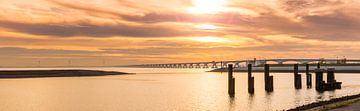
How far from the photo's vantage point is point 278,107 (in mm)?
39969

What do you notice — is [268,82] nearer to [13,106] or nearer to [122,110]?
[122,110]

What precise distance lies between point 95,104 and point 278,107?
18029 mm

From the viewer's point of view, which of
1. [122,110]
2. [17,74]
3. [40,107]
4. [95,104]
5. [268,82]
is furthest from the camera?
[17,74]

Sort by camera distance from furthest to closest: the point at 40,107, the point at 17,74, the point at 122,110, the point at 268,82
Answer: the point at 17,74, the point at 268,82, the point at 40,107, the point at 122,110

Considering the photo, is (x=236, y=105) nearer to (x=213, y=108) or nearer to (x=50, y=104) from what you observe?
(x=213, y=108)

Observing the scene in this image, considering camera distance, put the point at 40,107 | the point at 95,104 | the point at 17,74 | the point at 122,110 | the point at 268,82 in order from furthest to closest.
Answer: the point at 17,74 → the point at 268,82 → the point at 95,104 → the point at 40,107 → the point at 122,110

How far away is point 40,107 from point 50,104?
2.85 m

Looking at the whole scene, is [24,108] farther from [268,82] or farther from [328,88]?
[328,88]

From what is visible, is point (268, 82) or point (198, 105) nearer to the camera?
point (198, 105)

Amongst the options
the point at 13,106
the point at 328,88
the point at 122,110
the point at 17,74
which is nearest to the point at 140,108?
the point at 122,110

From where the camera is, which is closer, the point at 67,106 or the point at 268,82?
the point at 67,106

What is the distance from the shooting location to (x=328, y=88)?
6316cm

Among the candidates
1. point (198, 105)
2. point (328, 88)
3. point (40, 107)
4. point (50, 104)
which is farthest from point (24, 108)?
point (328, 88)

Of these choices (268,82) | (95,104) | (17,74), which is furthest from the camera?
(17,74)
